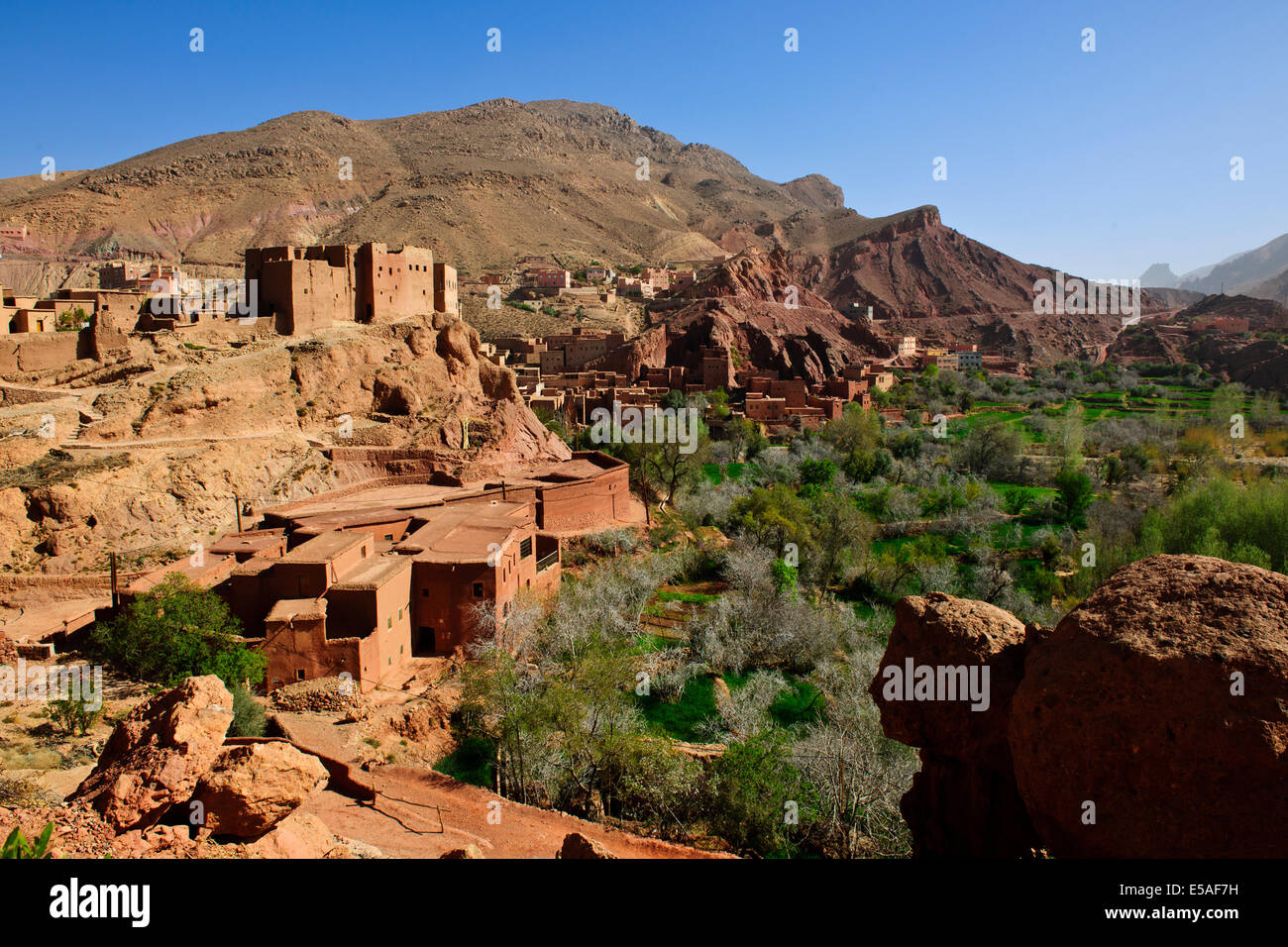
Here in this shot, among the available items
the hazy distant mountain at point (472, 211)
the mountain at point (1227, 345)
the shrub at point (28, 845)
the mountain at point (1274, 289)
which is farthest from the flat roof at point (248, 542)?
the mountain at point (1274, 289)

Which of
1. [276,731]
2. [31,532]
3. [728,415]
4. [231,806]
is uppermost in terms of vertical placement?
[728,415]

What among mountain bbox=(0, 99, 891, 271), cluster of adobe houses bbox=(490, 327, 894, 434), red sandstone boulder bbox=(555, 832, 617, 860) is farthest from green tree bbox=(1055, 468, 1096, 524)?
mountain bbox=(0, 99, 891, 271)

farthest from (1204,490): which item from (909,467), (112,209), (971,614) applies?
(112,209)

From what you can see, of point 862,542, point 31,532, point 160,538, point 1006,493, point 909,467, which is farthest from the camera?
point 909,467

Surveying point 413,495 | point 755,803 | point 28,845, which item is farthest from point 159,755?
point 413,495

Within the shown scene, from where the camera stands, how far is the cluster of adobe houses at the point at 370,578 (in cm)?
1289

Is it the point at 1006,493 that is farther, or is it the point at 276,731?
the point at 1006,493

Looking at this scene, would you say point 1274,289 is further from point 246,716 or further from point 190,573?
point 246,716

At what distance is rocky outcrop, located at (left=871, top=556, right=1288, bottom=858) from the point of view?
3.79 meters

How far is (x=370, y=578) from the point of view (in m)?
13.9

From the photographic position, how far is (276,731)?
11.1 metres

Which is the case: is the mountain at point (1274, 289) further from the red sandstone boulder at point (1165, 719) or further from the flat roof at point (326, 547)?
the red sandstone boulder at point (1165, 719)
